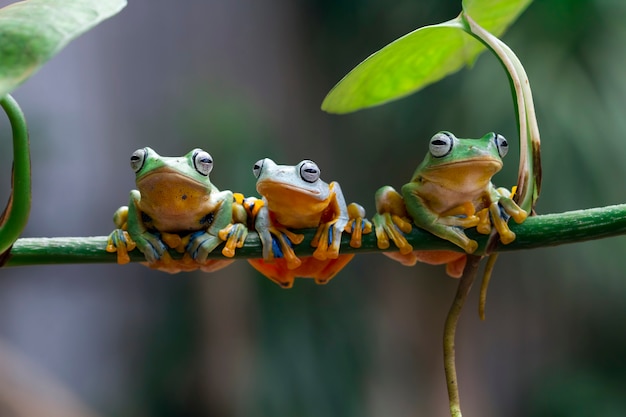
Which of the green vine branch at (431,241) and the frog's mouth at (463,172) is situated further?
the frog's mouth at (463,172)

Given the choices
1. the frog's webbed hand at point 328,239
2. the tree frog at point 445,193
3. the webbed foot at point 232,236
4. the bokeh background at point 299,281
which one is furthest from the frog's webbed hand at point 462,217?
the bokeh background at point 299,281

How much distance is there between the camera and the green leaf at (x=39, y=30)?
44cm

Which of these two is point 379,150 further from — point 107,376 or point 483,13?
point 483,13

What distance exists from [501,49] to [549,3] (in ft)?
7.29

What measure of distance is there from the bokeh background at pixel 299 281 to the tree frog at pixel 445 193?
1.92 m

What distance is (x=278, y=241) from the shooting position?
827 millimetres

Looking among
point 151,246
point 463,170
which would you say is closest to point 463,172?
point 463,170

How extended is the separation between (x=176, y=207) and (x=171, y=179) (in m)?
0.04

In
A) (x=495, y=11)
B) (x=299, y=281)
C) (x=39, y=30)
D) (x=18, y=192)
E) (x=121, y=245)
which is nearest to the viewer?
(x=39, y=30)

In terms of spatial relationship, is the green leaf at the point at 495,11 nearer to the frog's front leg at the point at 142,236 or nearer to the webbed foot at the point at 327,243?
the webbed foot at the point at 327,243

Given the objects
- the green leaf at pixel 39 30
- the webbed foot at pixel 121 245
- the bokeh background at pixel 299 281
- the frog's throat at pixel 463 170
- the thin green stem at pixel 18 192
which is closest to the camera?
the green leaf at pixel 39 30

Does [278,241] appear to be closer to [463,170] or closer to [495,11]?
[463,170]

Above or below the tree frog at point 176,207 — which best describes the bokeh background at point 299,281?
below

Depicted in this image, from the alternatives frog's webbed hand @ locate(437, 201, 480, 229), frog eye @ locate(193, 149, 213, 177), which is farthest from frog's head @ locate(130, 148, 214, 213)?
frog's webbed hand @ locate(437, 201, 480, 229)
